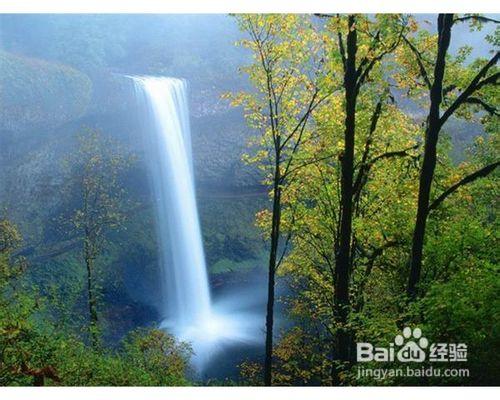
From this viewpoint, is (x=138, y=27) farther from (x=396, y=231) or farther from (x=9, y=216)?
(x=396, y=231)

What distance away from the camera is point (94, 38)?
1348 inches

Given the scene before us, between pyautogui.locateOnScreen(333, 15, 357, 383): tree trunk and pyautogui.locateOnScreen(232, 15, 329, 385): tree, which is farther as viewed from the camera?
pyautogui.locateOnScreen(232, 15, 329, 385): tree

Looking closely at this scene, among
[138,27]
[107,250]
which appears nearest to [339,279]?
[107,250]

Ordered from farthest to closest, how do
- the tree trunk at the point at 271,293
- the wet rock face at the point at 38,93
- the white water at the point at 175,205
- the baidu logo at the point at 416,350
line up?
the white water at the point at 175,205 < the wet rock face at the point at 38,93 < the tree trunk at the point at 271,293 < the baidu logo at the point at 416,350

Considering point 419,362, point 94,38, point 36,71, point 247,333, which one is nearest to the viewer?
point 419,362

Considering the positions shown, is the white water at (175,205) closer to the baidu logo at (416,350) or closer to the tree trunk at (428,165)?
the baidu logo at (416,350)

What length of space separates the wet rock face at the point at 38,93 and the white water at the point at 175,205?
3.81 m

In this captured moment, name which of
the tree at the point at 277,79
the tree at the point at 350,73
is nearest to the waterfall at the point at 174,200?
the tree at the point at 277,79

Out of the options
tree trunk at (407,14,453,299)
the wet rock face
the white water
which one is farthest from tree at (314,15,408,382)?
the wet rock face

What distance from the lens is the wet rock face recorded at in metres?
28.6

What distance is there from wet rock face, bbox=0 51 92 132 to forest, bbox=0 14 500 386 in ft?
0.40

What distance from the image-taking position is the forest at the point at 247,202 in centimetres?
888

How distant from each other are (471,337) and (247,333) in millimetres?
20617
